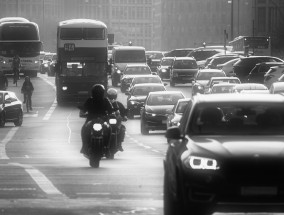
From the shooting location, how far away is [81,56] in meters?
64.0

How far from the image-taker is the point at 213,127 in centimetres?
1463

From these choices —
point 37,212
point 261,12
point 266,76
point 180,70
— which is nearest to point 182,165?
point 37,212

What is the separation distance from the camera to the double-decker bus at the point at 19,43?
88125 mm

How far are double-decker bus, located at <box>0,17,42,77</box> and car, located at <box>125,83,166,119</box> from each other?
2811 centimetres

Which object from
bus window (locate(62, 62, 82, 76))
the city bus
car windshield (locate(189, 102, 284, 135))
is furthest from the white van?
car windshield (locate(189, 102, 284, 135))

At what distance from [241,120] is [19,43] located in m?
74.6

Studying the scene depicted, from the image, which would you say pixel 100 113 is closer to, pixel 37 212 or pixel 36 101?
pixel 37 212

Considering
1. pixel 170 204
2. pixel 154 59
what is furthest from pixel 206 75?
pixel 170 204

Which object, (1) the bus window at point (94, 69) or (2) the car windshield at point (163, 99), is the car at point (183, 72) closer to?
(1) the bus window at point (94, 69)

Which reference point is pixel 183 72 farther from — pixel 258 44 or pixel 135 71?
pixel 258 44

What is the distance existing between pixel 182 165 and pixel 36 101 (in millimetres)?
63739

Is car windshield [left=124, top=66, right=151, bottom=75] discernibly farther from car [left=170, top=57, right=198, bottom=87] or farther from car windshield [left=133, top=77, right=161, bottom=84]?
car windshield [left=133, top=77, right=161, bottom=84]

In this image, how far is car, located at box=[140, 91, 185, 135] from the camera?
157 ft

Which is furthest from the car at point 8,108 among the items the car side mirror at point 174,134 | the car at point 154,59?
the car at point 154,59
